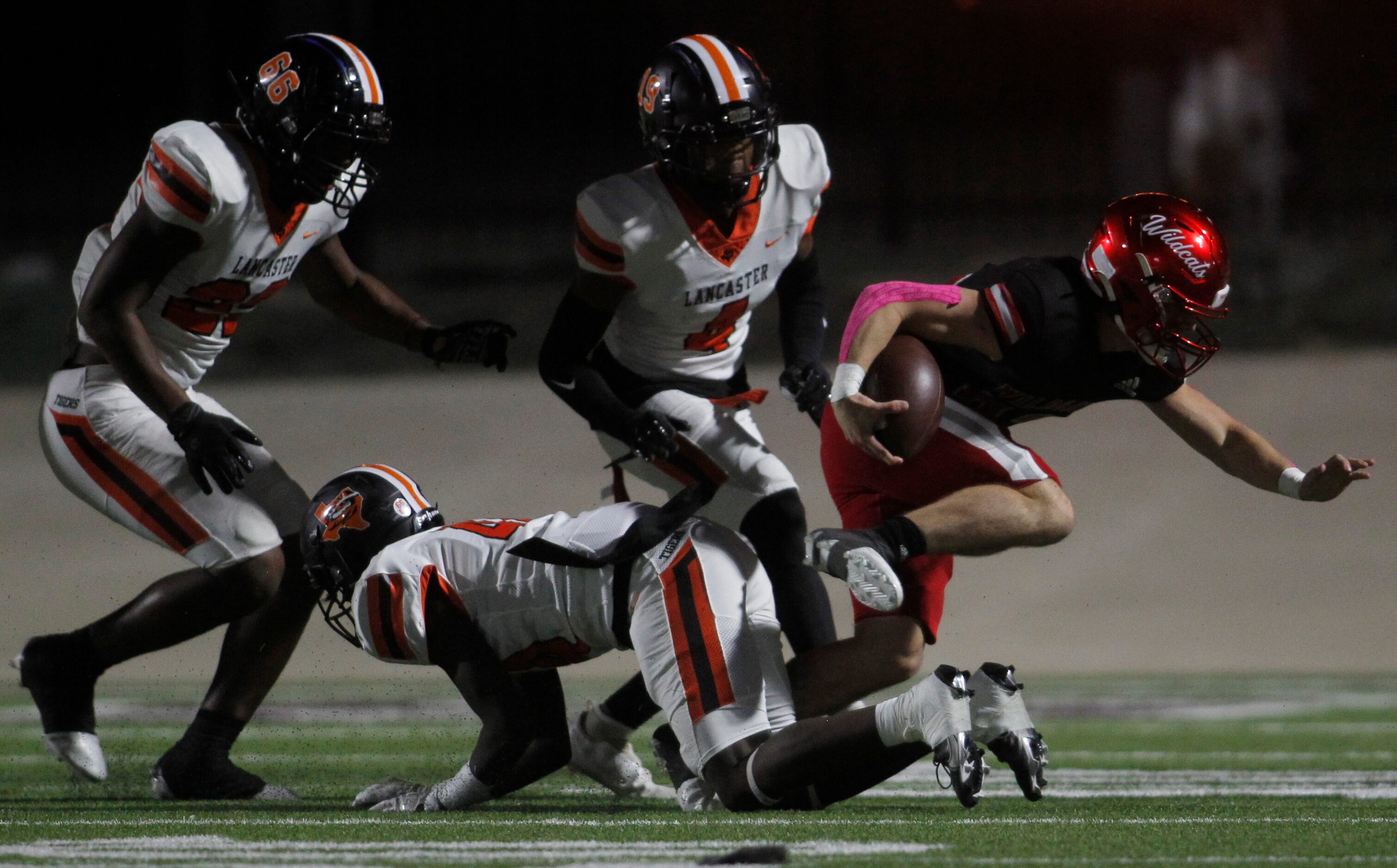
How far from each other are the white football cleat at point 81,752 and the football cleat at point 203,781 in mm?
152

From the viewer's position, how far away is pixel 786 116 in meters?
15.4

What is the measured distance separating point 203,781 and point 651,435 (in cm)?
122

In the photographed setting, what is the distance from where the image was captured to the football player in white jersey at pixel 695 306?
412 centimetres

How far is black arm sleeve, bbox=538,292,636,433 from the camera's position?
4.20m

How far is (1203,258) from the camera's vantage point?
12.1 feet

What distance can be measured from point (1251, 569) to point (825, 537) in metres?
5.63

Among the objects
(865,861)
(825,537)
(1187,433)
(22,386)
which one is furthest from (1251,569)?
(22,386)

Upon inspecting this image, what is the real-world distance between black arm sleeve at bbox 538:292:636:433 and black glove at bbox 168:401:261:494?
72 cm

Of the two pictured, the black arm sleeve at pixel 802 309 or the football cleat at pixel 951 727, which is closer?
the football cleat at pixel 951 727

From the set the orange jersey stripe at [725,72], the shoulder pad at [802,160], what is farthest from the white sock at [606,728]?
the orange jersey stripe at [725,72]

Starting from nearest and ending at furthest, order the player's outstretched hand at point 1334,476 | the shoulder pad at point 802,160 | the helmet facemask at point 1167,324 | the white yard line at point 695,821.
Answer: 1. the white yard line at point 695,821
2. the helmet facemask at point 1167,324
3. the player's outstretched hand at point 1334,476
4. the shoulder pad at point 802,160

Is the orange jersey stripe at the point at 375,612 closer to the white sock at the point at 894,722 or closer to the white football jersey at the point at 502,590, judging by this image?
the white football jersey at the point at 502,590

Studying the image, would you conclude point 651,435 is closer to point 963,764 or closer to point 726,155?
point 726,155

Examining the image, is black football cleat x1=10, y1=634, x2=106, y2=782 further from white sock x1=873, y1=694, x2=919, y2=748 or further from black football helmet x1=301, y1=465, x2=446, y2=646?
white sock x1=873, y1=694, x2=919, y2=748
